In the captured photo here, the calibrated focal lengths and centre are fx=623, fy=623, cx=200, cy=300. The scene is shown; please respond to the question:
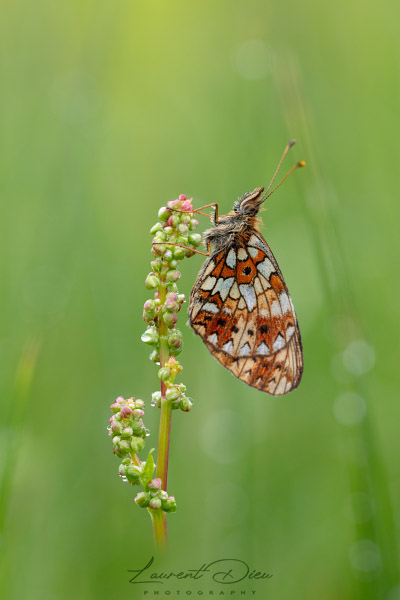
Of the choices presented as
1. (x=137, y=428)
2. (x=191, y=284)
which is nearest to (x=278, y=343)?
(x=191, y=284)

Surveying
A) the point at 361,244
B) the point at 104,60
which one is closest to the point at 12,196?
the point at 104,60

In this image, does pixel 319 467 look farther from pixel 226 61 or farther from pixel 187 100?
pixel 226 61

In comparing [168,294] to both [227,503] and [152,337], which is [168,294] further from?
[227,503]

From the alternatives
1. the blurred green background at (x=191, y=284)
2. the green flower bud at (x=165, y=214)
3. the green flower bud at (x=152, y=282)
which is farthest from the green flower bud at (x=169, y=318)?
the blurred green background at (x=191, y=284)

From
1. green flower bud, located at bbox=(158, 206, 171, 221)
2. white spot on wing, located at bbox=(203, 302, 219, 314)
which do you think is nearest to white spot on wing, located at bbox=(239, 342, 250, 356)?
white spot on wing, located at bbox=(203, 302, 219, 314)

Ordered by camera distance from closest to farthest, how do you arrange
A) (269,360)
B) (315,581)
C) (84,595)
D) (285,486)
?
1. (84,595)
2. (315,581)
3. (269,360)
4. (285,486)

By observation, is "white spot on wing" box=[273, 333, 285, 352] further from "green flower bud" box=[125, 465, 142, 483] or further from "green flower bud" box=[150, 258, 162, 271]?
"green flower bud" box=[125, 465, 142, 483]
